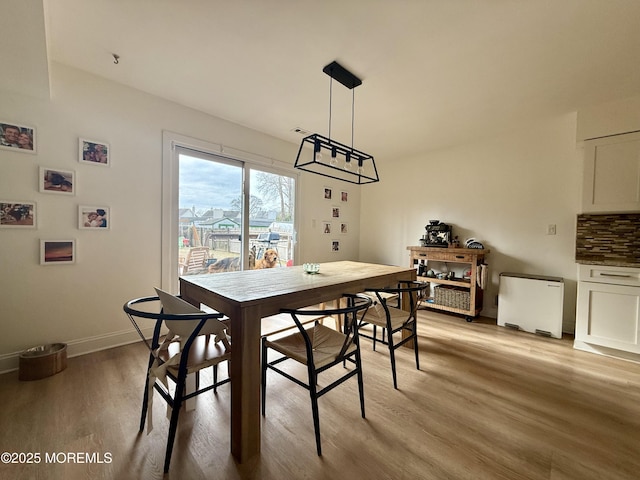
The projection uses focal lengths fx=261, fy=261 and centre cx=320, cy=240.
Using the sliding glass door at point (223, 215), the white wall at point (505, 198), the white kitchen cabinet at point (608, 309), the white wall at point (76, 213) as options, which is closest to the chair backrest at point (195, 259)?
the sliding glass door at point (223, 215)

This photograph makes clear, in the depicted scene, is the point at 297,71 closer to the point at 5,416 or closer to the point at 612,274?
the point at 5,416

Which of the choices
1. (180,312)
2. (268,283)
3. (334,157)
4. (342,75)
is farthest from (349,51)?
(180,312)

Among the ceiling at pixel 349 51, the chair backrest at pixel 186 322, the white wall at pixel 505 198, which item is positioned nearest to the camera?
the chair backrest at pixel 186 322

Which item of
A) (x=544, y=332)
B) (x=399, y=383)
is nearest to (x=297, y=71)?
(x=399, y=383)

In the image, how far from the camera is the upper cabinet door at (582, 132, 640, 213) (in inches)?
96.3

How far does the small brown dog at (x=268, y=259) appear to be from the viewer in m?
3.62

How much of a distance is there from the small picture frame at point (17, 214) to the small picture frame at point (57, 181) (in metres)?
0.17

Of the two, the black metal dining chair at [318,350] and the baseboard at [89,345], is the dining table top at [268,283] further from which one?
the baseboard at [89,345]

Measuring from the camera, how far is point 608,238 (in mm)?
2727

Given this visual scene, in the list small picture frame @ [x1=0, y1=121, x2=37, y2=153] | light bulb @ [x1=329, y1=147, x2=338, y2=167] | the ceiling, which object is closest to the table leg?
light bulb @ [x1=329, y1=147, x2=338, y2=167]

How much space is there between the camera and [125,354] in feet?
7.61

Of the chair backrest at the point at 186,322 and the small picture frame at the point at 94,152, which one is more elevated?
the small picture frame at the point at 94,152

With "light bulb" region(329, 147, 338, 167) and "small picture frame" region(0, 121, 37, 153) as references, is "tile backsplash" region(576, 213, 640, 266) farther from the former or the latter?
"small picture frame" region(0, 121, 37, 153)

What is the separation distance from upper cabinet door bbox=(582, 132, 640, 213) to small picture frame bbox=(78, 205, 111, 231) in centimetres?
467
